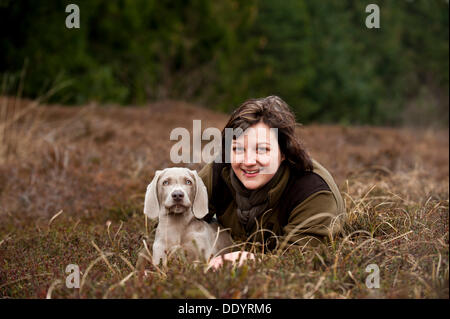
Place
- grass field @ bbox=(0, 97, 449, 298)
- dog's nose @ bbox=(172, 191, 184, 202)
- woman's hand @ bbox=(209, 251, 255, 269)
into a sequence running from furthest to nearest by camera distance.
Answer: dog's nose @ bbox=(172, 191, 184, 202) < woman's hand @ bbox=(209, 251, 255, 269) < grass field @ bbox=(0, 97, 449, 298)

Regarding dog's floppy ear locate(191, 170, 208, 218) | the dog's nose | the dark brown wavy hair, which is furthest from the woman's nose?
the dog's nose

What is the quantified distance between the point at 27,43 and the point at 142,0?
188 inches

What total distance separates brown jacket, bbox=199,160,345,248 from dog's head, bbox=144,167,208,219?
0.39m

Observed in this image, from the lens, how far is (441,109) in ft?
96.5

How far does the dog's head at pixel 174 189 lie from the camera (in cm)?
373

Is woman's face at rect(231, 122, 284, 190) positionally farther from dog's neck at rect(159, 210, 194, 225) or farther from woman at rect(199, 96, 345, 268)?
dog's neck at rect(159, 210, 194, 225)

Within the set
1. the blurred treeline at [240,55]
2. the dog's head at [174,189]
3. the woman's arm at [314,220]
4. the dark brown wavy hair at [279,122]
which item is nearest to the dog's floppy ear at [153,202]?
the dog's head at [174,189]

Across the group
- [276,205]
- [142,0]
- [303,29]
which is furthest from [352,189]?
[303,29]

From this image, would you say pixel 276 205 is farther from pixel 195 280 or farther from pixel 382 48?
pixel 382 48

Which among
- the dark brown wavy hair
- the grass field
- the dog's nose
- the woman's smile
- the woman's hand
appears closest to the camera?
the grass field

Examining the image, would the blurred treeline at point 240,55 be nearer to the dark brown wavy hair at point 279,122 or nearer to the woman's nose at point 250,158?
the dark brown wavy hair at point 279,122

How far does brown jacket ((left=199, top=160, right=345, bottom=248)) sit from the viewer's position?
375 centimetres

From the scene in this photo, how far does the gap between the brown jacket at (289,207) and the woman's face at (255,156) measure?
0.46 feet

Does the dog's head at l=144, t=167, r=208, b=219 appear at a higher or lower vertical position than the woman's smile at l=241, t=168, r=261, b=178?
lower
